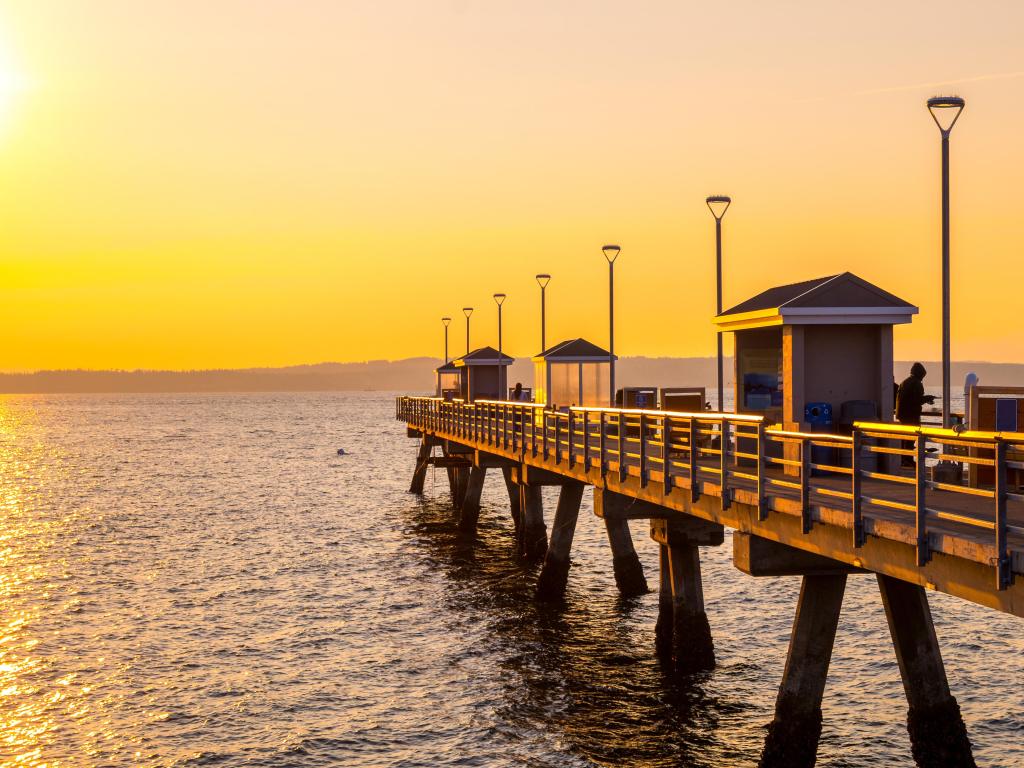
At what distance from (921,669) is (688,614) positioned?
20.7 feet

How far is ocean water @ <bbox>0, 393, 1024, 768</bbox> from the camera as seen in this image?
16.9 metres

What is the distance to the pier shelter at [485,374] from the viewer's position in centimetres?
5181

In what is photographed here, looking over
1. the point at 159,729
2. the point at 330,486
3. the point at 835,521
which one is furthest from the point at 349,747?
the point at 330,486

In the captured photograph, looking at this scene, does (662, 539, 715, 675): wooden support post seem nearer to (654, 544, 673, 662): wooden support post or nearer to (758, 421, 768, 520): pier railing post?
(654, 544, 673, 662): wooden support post

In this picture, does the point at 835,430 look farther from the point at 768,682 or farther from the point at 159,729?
the point at 159,729

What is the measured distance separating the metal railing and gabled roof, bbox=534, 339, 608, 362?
6453 mm

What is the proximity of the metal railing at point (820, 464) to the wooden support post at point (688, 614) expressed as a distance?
1756 millimetres

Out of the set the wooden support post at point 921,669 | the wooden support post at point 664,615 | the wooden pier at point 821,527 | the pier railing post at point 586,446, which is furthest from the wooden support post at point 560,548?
the wooden support post at point 921,669

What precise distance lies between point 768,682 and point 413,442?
10639cm

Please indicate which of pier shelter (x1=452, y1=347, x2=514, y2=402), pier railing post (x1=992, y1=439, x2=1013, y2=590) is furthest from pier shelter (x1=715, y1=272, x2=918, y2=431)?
pier shelter (x1=452, y1=347, x2=514, y2=402)

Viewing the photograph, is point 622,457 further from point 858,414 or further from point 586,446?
point 858,414

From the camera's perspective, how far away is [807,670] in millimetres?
14094

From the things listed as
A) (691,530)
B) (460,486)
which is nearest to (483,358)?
(460,486)

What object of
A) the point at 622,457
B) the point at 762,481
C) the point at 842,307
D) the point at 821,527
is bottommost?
the point at 821,527
